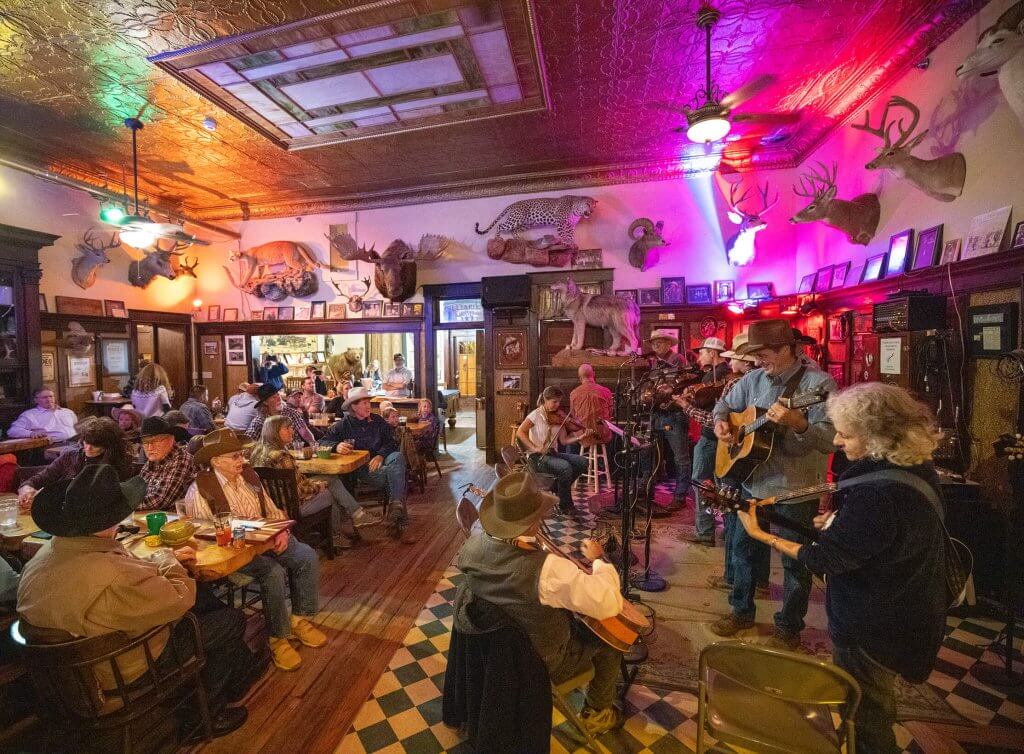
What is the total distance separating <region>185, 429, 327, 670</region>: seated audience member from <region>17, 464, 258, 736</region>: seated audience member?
81 cm

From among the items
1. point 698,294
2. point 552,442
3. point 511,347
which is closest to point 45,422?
point 511,347

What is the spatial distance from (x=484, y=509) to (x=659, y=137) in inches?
264

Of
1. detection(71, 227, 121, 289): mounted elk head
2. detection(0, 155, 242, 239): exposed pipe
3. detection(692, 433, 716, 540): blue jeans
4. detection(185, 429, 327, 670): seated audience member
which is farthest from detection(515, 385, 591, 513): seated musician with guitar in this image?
detection(71, 227, 121, 289): mounted elk head

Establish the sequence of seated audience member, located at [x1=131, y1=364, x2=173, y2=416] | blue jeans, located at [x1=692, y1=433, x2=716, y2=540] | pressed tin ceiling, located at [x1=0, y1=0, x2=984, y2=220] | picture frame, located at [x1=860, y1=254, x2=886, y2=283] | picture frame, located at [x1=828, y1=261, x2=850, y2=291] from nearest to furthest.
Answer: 1. pressed tin ceiling, located at [x1=0, y1=0, x2=984, y2=220]
2. blue jeans, located at [x1=692, y1=433, x2=716, y2=540]
3. picture frame, located at [x1=860, y1=254, x2=886, y2=283]
4. picture frame, located at [x1=828, y1=261, x2=850, y2=291]
5. seated audience member, located at [x1=131, y1=364, x2=173, y2=416]

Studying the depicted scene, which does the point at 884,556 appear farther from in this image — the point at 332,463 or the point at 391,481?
the point at 391,481

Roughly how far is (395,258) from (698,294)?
17.9 ft

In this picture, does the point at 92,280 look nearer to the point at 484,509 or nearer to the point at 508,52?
the point at 508,52

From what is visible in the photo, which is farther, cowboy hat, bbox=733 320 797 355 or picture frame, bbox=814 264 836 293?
picture frame, bbox=814 264 836 293

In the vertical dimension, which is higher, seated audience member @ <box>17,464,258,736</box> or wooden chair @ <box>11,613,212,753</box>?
seated audience member @ <box>17,464,258,736</box>

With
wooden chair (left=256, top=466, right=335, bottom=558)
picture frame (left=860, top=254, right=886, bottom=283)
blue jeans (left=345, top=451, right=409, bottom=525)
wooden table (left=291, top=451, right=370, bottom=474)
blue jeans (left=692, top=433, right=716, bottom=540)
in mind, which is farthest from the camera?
blue jeans (left=345, top=451, right=409, bottom=525)

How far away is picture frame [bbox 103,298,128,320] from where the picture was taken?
830cm

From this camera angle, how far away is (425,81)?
18.1ft

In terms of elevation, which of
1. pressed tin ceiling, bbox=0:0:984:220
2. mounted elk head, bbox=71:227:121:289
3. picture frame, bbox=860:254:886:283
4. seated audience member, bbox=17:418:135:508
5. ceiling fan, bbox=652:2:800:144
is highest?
pressed tin ceiling, bbox=0:0:984:220

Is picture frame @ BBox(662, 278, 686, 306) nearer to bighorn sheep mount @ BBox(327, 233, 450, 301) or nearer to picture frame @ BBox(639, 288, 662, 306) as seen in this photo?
picture frame @ BBox(639, 288, 662, 306)
